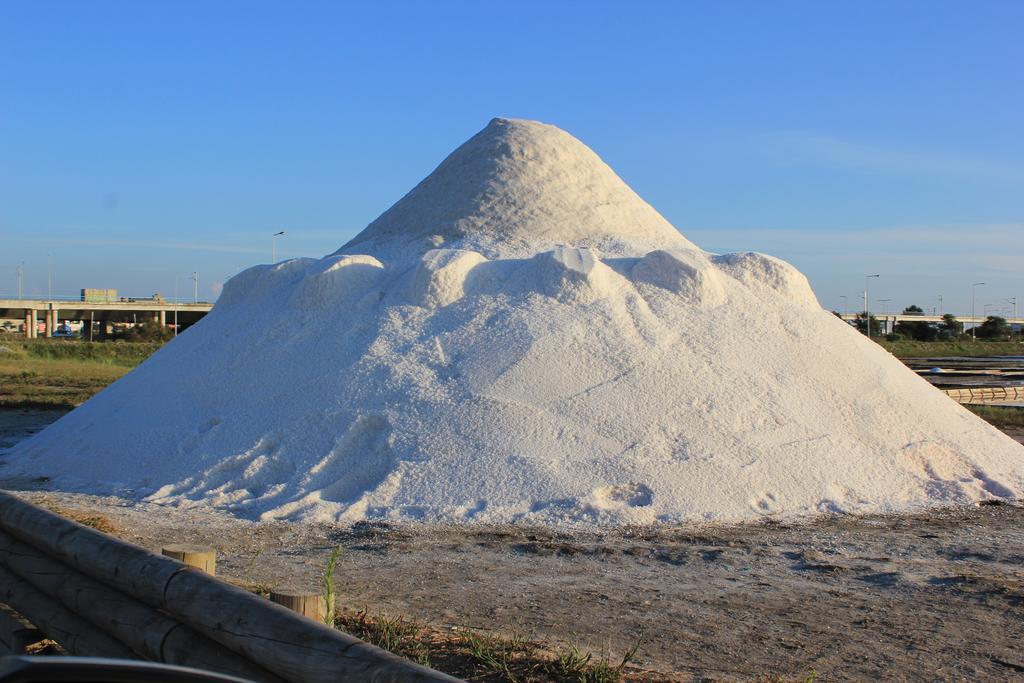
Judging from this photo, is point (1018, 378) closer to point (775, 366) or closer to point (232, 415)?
point (775, 366)

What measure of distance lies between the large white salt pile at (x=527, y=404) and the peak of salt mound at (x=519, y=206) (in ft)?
0.47

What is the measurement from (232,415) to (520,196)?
5155 millimetres

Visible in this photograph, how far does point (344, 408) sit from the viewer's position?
29.8ft

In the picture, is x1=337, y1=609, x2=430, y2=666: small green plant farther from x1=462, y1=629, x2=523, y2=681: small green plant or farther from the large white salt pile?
the large white salt pile

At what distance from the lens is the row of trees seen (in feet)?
246

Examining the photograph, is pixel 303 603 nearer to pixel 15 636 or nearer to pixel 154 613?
pixel 154 613

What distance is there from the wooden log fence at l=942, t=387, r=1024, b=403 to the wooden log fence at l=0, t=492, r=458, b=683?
17411mm

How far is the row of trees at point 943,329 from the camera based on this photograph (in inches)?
2948

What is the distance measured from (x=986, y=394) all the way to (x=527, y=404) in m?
14.5

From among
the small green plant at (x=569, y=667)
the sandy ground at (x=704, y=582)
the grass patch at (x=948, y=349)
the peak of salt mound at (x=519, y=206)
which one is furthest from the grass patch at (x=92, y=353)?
the grass patch at (x=948, y=349)

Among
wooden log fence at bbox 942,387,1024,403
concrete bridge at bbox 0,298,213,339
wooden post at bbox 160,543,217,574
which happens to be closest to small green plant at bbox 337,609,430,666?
wooden post at bbox 160,543,217,574

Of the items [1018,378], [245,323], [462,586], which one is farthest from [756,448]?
[1018,378]

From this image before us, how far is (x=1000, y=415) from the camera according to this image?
57.6ft

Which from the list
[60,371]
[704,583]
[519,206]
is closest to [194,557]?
[704,583]
